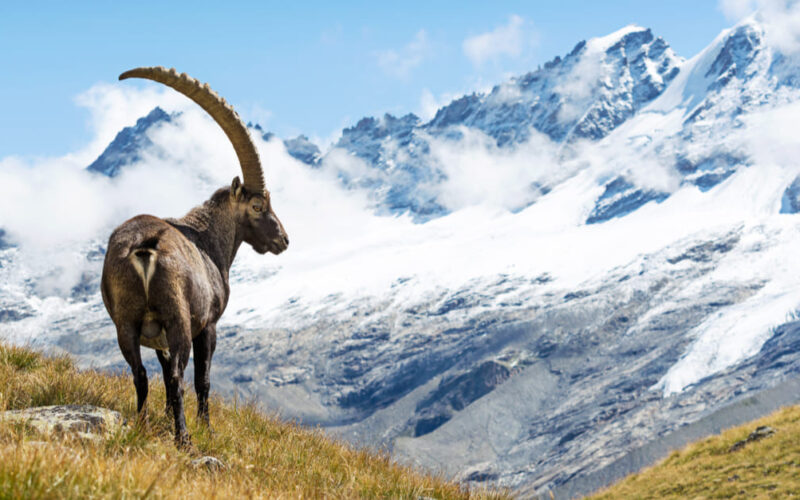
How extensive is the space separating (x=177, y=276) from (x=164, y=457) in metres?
2.15

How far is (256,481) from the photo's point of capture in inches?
246

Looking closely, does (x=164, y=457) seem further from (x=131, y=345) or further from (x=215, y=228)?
(x=215, y=228)

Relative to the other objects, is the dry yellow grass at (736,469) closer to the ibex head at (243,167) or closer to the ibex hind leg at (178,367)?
the ibex head at (243,167)

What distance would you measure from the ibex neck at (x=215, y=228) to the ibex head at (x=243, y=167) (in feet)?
0.50

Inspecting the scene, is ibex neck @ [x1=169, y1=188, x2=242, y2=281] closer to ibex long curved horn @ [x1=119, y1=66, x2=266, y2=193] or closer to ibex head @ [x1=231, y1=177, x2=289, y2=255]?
ibex head @ [x1=231, y1=177, x2=289, y2=255]

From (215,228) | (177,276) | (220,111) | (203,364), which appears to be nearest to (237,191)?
(215,228)

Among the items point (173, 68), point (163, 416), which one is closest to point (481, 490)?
point (163, 416)

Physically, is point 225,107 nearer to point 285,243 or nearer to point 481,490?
point 285,243

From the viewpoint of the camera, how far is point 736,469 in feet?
142

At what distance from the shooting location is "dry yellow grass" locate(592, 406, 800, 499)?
1528 inches

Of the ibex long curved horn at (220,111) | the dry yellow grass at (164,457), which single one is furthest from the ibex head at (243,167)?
the dry yellow grass at (164,457)

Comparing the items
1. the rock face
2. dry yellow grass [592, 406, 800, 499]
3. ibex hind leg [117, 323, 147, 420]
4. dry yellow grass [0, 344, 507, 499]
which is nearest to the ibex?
ibex hind leg [117, 323, 147, 420]

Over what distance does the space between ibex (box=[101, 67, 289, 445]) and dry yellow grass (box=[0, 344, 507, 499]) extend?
0.62 m

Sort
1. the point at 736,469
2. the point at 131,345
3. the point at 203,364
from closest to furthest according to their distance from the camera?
the point at 131,345 → the point at 203,364 → the point at 736,469
